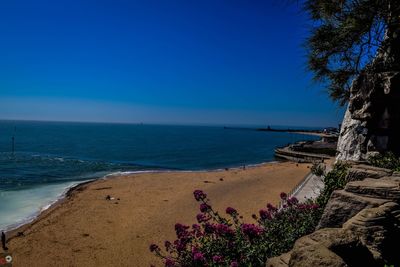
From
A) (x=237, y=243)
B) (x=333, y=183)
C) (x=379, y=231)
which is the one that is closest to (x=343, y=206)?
(x=379, y=231)

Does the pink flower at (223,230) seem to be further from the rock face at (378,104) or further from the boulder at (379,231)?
the rock face at (378,104)

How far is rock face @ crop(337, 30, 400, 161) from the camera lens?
35.1 feet

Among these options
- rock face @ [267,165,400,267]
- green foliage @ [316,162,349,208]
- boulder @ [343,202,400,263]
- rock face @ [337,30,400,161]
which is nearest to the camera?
rock face @ [267,165,400,267]

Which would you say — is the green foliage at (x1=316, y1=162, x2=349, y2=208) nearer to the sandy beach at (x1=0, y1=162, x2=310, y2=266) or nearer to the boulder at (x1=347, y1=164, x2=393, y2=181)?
the boulder at (x1=347, y1=164, x2=393, y2=181)

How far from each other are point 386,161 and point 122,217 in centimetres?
1519

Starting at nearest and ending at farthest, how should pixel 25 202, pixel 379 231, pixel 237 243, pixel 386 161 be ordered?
1. pixel 379 231
2. pixel 237 243
3. pixel 386 161
4. pixel 25 202

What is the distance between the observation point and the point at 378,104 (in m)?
11.2

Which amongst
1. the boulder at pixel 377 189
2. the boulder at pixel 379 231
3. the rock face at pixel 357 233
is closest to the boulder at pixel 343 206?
the rock face at pixel 357 233

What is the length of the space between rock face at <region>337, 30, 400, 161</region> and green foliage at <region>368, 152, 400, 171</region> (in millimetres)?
545

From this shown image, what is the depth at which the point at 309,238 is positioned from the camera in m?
3.84

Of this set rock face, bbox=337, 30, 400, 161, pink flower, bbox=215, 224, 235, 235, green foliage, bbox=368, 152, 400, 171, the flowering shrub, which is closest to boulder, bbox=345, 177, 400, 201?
the flowering shrub

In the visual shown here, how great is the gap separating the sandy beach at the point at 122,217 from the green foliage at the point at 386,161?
851cm

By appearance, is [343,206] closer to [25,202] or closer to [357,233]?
[357,233]

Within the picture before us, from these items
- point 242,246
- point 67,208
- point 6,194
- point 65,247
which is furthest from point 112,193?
point 242,246
